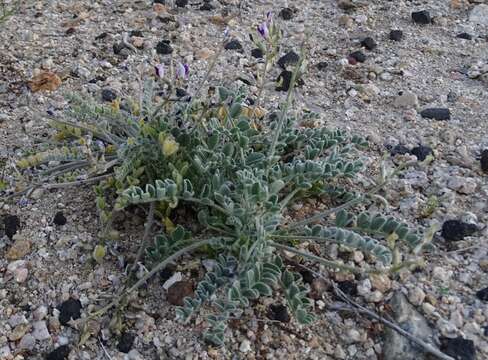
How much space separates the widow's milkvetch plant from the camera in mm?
2041

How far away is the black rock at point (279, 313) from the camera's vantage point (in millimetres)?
2145

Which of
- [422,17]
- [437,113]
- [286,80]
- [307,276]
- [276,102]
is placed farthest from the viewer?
[422,17]

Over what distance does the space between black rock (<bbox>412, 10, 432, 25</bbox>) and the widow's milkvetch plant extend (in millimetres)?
1480

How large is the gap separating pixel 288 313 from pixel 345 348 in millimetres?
204

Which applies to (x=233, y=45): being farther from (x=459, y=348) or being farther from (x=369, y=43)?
(x=459, y=348)

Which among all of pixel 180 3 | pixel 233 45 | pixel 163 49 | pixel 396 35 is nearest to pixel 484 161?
pixel 396 35

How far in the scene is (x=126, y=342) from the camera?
2094 millimetres

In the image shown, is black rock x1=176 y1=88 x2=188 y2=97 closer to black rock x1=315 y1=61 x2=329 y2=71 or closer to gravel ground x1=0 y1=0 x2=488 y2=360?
gravel ground x1=0 y1=0 x2=488 y2=360

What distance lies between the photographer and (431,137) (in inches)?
115

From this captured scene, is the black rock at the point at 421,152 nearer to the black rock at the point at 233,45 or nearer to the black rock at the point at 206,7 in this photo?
the black rock at the point at 233,45

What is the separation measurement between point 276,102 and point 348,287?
1.16 m

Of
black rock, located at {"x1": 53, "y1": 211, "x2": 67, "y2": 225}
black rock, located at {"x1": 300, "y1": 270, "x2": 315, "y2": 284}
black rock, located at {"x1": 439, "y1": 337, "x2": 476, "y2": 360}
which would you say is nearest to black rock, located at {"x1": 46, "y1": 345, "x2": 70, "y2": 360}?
black rock, located at {"x1": 53, "y1": 211, "x2": 67, "y2": 225}

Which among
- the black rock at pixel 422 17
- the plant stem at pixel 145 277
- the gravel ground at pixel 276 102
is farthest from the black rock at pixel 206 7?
the plant stem at pixel 145 277

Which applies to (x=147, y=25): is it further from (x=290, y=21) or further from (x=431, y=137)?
(x=431, y=137)
